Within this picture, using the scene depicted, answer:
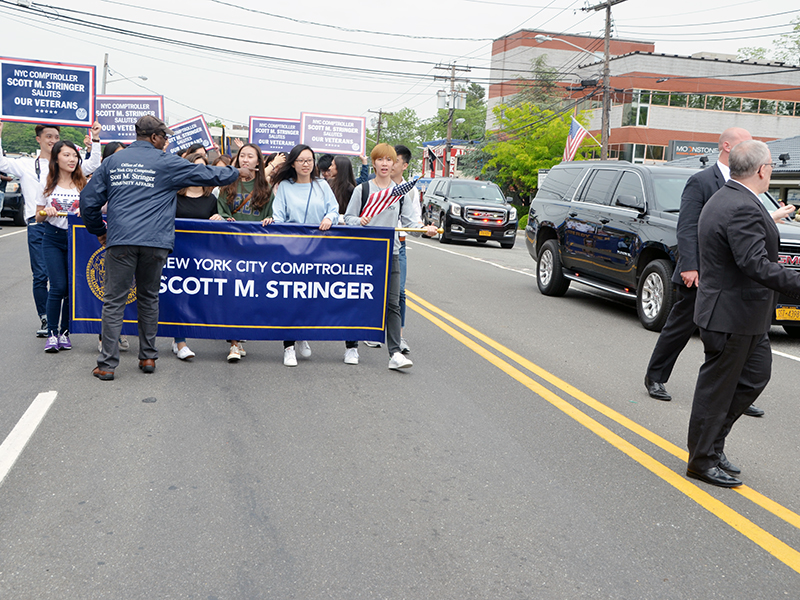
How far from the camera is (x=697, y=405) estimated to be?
457 centimetres

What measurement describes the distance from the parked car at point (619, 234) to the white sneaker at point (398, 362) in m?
3.92

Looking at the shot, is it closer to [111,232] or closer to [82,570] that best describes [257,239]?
[111,232]

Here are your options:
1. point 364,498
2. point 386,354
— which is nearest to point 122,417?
point 364,498

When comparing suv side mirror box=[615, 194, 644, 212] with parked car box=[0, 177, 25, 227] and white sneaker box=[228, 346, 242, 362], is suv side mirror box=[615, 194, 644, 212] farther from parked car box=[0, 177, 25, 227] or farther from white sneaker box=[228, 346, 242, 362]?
parked car box=[0, 177, 25, 227]

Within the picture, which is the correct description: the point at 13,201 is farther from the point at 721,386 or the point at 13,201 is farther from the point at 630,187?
the point at 721,386

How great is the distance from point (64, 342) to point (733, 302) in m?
5.71

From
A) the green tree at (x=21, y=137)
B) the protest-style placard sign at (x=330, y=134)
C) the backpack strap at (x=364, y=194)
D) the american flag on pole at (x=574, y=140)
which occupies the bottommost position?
the backpack strap at (x=364, y=194)

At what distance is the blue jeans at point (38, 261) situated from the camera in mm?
7484

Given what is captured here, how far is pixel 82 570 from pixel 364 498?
139cm

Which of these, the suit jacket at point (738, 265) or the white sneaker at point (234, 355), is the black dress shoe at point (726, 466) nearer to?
the suit jacket at point (738, 265)

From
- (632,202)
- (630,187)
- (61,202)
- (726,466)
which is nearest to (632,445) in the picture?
(726,466)

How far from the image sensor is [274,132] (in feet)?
76.8

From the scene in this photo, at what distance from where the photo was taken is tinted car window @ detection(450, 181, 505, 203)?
26266 millimetres

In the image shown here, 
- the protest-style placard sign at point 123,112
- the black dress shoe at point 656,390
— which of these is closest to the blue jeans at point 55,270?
the black dress shoe at point 656,390
